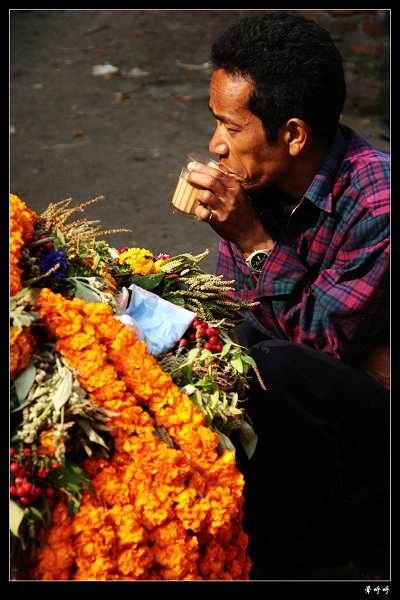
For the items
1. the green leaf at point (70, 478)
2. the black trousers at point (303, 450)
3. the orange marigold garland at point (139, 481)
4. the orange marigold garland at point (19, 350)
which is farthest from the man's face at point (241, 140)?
the green leaf at point (70, 478)

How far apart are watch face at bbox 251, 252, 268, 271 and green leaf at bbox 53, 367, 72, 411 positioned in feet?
3.72

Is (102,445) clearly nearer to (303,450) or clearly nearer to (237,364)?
(237,364)

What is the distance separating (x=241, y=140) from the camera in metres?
2.83

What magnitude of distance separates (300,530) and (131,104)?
5.00 metres

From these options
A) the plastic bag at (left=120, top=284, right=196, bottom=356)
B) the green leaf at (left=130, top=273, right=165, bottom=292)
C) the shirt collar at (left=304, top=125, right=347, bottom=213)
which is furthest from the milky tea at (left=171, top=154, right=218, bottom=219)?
the plastic bag at (left=120, top=284, right=196, bottom=356)

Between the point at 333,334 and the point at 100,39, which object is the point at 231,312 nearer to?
the point at 333,334

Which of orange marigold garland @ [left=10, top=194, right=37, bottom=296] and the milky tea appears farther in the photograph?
the milky tea

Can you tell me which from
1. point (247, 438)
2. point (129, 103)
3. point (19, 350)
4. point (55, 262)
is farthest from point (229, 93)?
point (129, 103)

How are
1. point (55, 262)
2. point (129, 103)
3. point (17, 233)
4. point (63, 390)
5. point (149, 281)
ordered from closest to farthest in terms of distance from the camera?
point (63, 390) → point (17, 233) → point (55, 262) → point (149, 281) → point (129, 103)

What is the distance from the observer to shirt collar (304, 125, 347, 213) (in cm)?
286

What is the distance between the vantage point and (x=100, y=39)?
817cm

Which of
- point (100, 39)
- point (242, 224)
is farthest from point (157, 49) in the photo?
point (242, 224)

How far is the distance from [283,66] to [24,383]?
144cm

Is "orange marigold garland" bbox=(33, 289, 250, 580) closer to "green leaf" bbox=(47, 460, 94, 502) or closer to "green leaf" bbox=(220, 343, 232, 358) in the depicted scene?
"green leaf" bbox=(47, 460, 94, 502)
